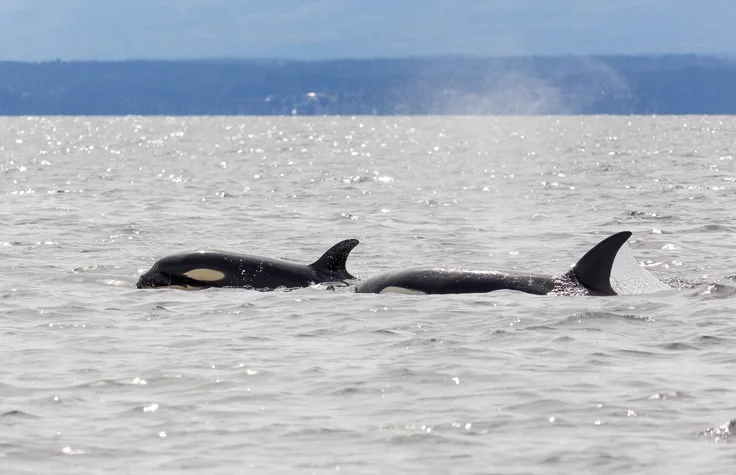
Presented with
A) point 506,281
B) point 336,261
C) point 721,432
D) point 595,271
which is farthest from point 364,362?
point 336,261

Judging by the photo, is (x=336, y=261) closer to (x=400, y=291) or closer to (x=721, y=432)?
(x=400, y=291)

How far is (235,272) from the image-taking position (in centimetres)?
1596

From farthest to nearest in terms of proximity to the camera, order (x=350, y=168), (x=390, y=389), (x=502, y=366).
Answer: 1. (x=350, y=168)
2. (x=502, y=366)
3. (x=390, y=389)

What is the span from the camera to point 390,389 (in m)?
10.1

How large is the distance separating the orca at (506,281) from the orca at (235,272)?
101 cm

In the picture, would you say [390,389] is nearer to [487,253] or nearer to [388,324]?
[388,324]

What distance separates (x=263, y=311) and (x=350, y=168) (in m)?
42.1

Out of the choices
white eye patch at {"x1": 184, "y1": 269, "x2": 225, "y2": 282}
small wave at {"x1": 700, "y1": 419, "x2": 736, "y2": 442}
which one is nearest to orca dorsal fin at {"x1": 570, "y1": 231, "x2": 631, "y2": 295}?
white eye patch at {"x1": 184, "y1": 269, "x2": 225, "y2": 282}

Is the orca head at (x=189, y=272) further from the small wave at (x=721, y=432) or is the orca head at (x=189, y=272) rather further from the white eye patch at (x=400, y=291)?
the small wave at (x=721, y=432)

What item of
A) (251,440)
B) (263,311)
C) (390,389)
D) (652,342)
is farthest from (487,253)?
(251,440)

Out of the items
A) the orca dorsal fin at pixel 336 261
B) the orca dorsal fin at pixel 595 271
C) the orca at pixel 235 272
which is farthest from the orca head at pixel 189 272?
the orca dorsal fin at pixel 595 271

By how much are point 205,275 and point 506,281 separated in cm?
347

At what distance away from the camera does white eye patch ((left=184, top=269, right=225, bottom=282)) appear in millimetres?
15844

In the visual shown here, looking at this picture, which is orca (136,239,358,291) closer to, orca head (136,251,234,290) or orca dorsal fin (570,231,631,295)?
orca head (136,251,234,290)
